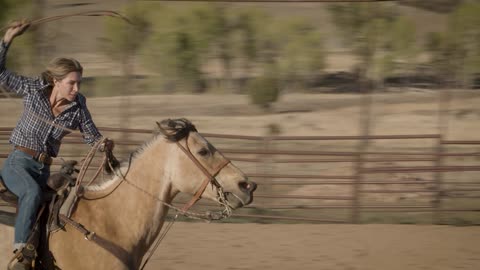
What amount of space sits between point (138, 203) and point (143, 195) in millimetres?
51

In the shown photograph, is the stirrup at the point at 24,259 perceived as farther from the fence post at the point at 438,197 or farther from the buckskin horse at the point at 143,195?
the fence post at the point at 438,197

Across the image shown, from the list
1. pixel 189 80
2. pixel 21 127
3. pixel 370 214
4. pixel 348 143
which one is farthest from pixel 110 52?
pixel 21 127

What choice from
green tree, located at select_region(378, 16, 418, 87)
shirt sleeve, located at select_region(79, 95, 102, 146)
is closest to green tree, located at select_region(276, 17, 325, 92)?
green tree, located at select_region(378, 16, 418, 87)

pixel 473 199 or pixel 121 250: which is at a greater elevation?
pixel 121 250

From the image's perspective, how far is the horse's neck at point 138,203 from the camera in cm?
387

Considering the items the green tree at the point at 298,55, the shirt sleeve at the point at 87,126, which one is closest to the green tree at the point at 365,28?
the green tree at the point at 298,55

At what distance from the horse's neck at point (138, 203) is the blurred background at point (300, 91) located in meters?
5.55

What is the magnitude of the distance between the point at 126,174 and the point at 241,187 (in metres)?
0.65

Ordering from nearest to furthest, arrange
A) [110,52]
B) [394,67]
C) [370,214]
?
[370,214] → [110,52] → [394,67]

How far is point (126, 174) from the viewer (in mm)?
3939

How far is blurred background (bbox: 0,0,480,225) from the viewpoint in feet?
33.2

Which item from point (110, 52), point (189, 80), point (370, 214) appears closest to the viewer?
point (370, 214)

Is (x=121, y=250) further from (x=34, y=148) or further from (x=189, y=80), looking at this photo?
(x=189, y=80)

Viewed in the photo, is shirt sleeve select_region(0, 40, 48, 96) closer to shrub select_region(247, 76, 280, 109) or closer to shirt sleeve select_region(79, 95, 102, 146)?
shirt sleeve select_region(79, 95, 102, 146)
